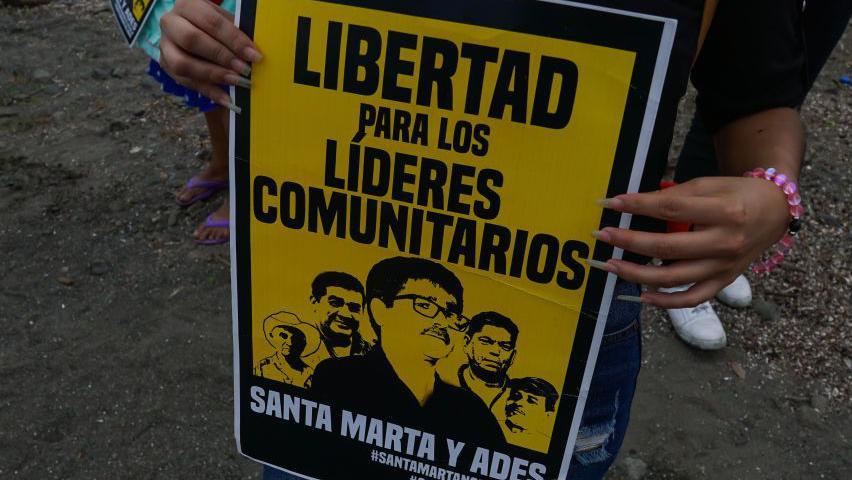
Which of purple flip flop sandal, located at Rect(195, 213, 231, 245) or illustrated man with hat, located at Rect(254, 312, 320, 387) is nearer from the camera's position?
illustrated man with hat, located at Rect(254, 312, 320, 387)

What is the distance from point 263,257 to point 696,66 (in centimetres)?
60

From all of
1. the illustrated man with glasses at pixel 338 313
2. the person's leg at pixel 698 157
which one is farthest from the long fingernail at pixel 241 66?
the person's leg at pixel 698 157

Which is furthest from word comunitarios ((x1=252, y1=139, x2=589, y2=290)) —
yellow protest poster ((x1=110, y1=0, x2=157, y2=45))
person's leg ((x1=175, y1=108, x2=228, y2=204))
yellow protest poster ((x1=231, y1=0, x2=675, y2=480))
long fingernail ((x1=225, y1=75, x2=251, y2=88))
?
person's leg ((x1=175, y1=108, x2=228, y2=204))

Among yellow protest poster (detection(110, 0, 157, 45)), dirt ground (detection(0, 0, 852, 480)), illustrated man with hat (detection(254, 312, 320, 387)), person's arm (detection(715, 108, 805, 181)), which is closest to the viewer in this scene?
person's arm (detection(715, 108, 805, 181))

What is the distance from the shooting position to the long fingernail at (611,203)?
76 centimetres

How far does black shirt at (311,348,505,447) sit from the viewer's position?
0.93m

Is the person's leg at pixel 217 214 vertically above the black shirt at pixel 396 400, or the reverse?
the black shirt at pixel 396 400

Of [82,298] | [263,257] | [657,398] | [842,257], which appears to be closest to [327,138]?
[263,257]

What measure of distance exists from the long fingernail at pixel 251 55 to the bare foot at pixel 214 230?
6.28ft

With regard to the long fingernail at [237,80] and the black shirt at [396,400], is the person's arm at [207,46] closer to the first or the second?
the long fingernail at [237,80]

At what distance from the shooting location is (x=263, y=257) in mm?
936

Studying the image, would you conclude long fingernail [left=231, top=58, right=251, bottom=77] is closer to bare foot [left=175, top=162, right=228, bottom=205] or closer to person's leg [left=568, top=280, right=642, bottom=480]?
person's leg [left=568, top=280, right=642, bottom=480]

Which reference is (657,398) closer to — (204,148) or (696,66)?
(696,66)

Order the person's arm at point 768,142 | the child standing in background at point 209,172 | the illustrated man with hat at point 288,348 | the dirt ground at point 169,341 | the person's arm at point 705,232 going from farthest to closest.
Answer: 1. the child standing in background at point 209,172
2. the dirt ground at point 169,341
3. the illustrated man with hat at point 288,348
4. the person's arm at point 768,142
5. the person's arm at point 705,232
